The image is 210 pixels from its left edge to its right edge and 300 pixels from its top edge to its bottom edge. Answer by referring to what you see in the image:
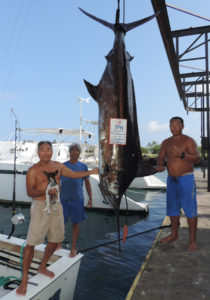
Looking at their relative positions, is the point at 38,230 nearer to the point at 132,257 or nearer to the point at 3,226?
the point at 132,257

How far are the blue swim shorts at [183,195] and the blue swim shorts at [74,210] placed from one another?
1.16 meters

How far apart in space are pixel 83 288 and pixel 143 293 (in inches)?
65.1

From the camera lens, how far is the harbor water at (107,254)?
3.25m

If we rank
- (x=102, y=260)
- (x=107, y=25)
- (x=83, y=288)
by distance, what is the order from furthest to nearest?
(x=102, y=260)
(x=83, y=288)
(x=107, y=25)

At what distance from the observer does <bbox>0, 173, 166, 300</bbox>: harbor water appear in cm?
325

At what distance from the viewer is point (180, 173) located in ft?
9.56

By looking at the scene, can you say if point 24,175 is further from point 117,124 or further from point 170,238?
point 117,124

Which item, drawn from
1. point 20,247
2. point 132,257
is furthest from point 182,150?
point 132,257

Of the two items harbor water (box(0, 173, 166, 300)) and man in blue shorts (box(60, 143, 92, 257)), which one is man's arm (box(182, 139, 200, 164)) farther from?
harbor water (box(0, 173, 166, 300))

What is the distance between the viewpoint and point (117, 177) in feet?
6.78

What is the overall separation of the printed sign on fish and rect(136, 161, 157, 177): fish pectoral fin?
1.21 ft

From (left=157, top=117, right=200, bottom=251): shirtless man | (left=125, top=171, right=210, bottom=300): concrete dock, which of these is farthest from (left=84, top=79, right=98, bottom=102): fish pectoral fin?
(left=125, top=171, right=210, bottom=300): concrete dock

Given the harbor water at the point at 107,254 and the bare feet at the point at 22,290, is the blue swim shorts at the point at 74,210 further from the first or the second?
the bare feet at the point at 22,290

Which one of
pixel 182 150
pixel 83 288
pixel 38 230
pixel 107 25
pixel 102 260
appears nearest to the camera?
pixel 38 230
